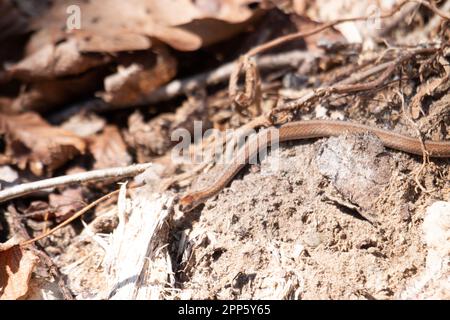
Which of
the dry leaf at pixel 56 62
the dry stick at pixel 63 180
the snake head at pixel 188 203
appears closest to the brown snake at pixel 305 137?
the snake head at pixel 188 203

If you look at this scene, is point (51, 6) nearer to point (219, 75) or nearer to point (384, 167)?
point (219, 75)

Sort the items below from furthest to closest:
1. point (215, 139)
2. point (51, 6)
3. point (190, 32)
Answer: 1. point (51, 6)
2. point (190, 32)
3. point (215, 139)

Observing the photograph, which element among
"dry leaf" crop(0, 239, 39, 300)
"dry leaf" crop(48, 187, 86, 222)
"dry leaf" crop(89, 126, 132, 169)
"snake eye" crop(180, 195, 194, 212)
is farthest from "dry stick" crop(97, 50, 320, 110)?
"dry leaf" crop(0, 239, 39, 300)

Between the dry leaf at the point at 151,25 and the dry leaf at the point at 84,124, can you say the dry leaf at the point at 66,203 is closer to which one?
the dry leaf at the point at 84,124

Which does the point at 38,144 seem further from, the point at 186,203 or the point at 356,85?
the point at 356,85

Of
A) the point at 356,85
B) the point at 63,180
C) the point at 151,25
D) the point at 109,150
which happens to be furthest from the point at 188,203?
Answer: the point at 151,25
